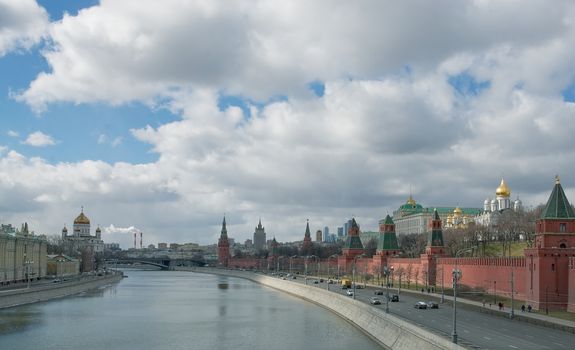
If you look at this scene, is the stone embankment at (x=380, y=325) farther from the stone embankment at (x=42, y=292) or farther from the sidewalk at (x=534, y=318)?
the stone embankment at (x=42, y=292)

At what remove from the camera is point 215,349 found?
42906 millimetres

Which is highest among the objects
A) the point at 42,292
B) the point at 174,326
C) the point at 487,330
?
the point at 487,330

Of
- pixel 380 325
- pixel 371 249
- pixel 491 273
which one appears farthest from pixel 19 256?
pixel 371 249

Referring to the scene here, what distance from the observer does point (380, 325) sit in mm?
44688

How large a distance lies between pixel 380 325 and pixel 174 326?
17851 mm

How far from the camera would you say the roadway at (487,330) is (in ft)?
110

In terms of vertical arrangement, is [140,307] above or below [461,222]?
below

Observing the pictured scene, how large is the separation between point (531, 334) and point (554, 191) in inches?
744

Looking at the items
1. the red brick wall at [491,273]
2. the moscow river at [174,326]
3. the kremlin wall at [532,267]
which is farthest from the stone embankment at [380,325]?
the red brick wall at [491,273]

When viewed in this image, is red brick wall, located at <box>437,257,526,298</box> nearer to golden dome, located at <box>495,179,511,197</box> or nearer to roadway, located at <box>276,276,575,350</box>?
roadway, located at <box>276,276,575,350</box>

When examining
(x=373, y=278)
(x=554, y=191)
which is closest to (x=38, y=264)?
(x=373, y=278)

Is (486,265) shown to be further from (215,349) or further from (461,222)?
(461,222)

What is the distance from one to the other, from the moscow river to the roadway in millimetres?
4264

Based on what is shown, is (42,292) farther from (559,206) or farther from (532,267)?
(559,206)
